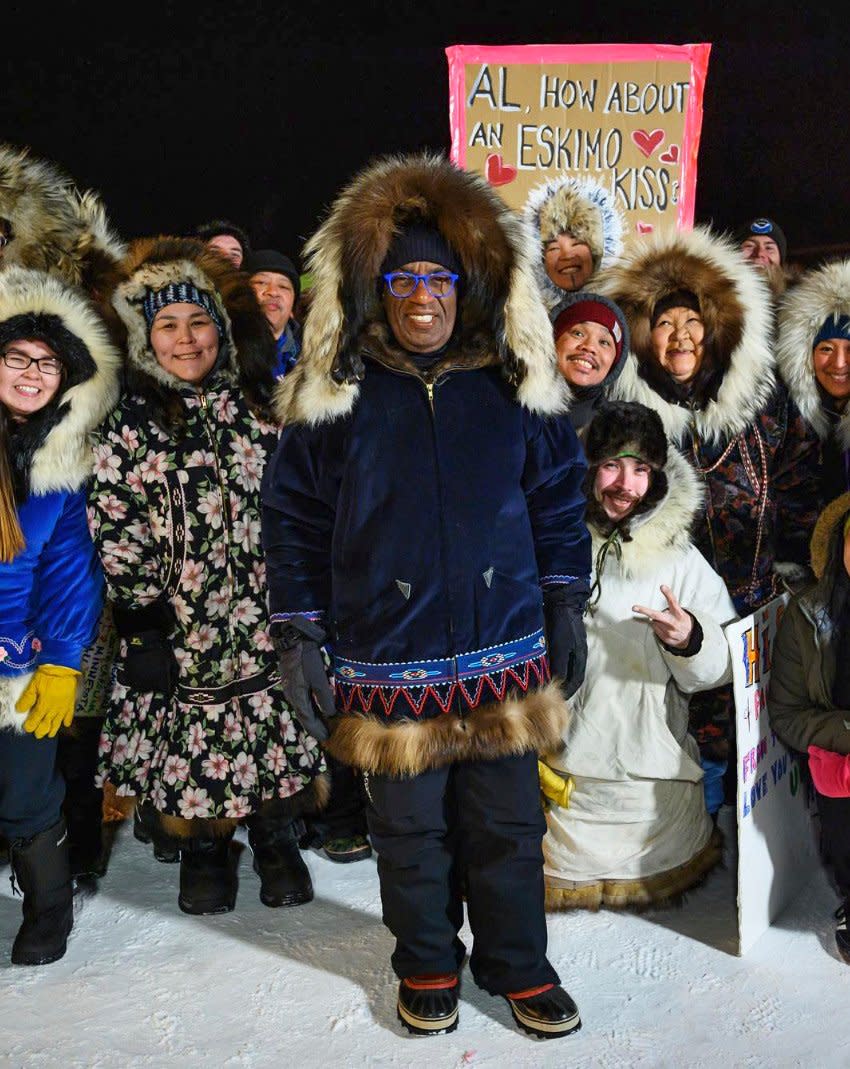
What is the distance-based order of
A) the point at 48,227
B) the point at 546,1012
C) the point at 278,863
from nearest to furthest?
1. the point at 546,1012
2. the point at 278,863
3. the point at 48,227

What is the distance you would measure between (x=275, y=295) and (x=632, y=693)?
2.11 metres

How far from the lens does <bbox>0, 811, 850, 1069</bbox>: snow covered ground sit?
220cm

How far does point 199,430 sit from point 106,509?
0.31 m

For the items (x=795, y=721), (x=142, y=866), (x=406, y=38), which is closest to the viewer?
(x=795, y=721)

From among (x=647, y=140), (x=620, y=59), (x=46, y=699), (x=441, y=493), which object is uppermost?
(x=620, y=59)

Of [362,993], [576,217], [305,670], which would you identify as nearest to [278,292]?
[576,217]

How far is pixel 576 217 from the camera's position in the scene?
13.7 ft

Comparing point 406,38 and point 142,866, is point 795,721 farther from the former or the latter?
point 406,38

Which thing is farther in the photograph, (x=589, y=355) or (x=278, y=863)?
(x=589, y=355)

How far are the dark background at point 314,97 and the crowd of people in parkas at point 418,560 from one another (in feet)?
13.9

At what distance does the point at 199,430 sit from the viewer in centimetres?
269

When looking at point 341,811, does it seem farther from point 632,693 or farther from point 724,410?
point 724,410

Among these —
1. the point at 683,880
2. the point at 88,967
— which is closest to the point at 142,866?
the point at 88,967

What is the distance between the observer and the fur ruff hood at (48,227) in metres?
3.17
